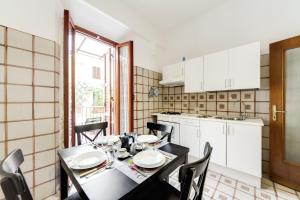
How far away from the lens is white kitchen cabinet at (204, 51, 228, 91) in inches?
81.3

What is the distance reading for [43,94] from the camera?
146cm

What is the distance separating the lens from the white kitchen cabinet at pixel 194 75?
234cm

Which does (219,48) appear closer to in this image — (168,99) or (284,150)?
(168,99)

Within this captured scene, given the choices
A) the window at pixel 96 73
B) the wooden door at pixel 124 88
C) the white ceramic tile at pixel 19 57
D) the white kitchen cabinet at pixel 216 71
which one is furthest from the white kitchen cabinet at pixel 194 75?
the window at pixel 96 73

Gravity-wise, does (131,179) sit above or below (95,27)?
below

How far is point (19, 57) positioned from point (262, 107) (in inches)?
122

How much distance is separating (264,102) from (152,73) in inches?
80.3

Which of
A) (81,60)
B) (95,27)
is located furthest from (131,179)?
(81,60)

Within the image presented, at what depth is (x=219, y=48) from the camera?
2436 millimetres

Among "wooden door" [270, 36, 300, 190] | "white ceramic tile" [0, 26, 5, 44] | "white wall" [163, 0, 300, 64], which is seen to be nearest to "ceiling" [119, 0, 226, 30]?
"white wall" [163, 0, 300, 64]

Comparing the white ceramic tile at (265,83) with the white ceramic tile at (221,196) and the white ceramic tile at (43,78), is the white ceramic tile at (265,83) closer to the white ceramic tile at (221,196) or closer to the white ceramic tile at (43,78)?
the white ceramic tile at (221,196)

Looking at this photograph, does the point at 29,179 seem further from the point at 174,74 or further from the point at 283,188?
the point at 283,188

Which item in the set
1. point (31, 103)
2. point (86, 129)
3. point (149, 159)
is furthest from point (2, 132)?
point (149, 159)

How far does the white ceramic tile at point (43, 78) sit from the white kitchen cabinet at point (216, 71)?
86.9 inches
